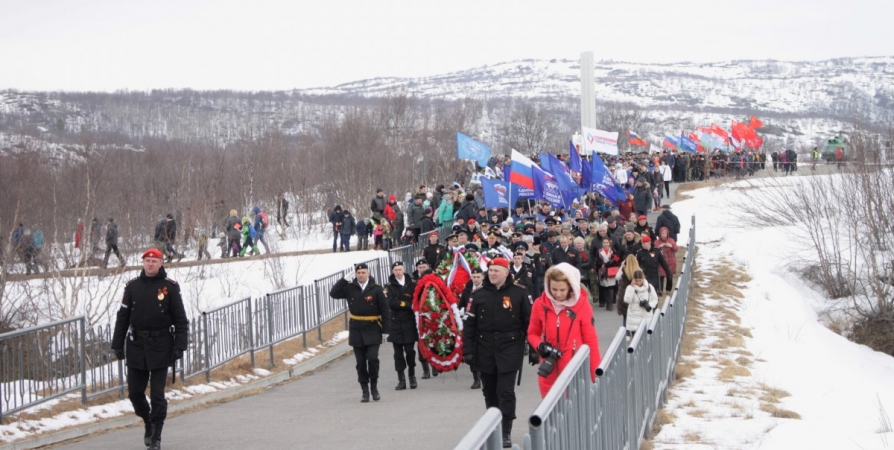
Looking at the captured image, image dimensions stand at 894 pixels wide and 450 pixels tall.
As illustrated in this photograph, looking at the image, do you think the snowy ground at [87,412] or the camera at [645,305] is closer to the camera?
the snowy ground at [87,412]

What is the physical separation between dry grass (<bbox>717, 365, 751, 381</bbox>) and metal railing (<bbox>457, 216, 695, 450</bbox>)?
5.91 feet

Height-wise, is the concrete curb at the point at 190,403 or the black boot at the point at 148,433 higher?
the black boot at the point at 148,433

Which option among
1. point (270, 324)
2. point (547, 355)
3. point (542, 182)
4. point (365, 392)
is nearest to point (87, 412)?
A: point (365, 392)

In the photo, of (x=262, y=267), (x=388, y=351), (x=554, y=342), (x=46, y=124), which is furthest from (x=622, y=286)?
(x=46, y=124)

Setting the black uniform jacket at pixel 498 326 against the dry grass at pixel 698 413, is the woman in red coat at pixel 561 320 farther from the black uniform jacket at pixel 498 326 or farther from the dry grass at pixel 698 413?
the dry grass at pixel 698 413

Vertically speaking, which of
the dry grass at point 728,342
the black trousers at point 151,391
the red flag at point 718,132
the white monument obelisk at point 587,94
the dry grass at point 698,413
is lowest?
the dry grass at point 728,342

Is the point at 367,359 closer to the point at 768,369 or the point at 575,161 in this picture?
the point at 768,369

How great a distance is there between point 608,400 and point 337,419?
211 inches

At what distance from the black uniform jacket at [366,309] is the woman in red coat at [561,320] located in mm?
4512

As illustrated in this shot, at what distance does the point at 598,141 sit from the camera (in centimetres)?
3475

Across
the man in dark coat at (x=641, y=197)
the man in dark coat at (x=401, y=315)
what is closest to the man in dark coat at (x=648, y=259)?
the man in dark coat at (x=401, y=315)

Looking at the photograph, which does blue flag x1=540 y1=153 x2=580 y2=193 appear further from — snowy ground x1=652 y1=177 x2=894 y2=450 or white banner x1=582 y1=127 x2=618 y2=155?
white banner x1=582 y1=127 x2=618 y2=155

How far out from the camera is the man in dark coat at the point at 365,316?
12555 millimetres

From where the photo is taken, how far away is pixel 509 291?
30.2ft
